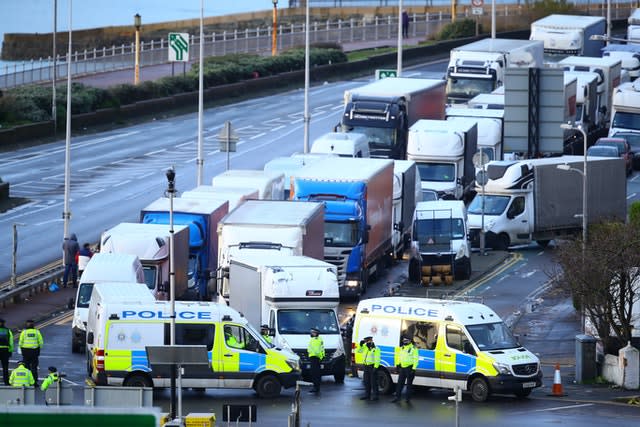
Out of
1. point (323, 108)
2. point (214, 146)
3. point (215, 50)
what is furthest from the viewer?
point (215, 50)

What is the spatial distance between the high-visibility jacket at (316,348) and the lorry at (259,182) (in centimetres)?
1379

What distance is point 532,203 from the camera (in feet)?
163

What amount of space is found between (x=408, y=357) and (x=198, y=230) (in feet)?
38.8

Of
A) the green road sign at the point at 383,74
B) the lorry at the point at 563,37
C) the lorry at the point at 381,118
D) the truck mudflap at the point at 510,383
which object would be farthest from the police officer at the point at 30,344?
the lorry at the point at 563,37

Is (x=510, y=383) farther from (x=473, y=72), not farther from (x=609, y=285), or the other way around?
(x=473, y=72)

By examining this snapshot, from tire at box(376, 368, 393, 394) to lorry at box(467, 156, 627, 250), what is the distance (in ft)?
65.0

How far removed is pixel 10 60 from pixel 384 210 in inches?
3395

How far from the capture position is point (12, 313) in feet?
122

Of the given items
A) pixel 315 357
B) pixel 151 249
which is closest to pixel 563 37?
pixel 151 249

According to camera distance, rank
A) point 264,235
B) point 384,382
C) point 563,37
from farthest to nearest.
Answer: point 563,37 < point 264,235 < point 384,382

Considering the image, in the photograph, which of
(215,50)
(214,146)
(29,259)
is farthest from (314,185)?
(215,50)

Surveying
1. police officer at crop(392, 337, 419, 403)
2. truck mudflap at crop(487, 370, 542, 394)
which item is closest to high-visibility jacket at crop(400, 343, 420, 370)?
police officer at crop(392, 337, 419, 403)

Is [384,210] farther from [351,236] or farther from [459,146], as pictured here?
[459,146]

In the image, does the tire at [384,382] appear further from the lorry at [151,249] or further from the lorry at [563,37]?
the lorry at [563,37]
